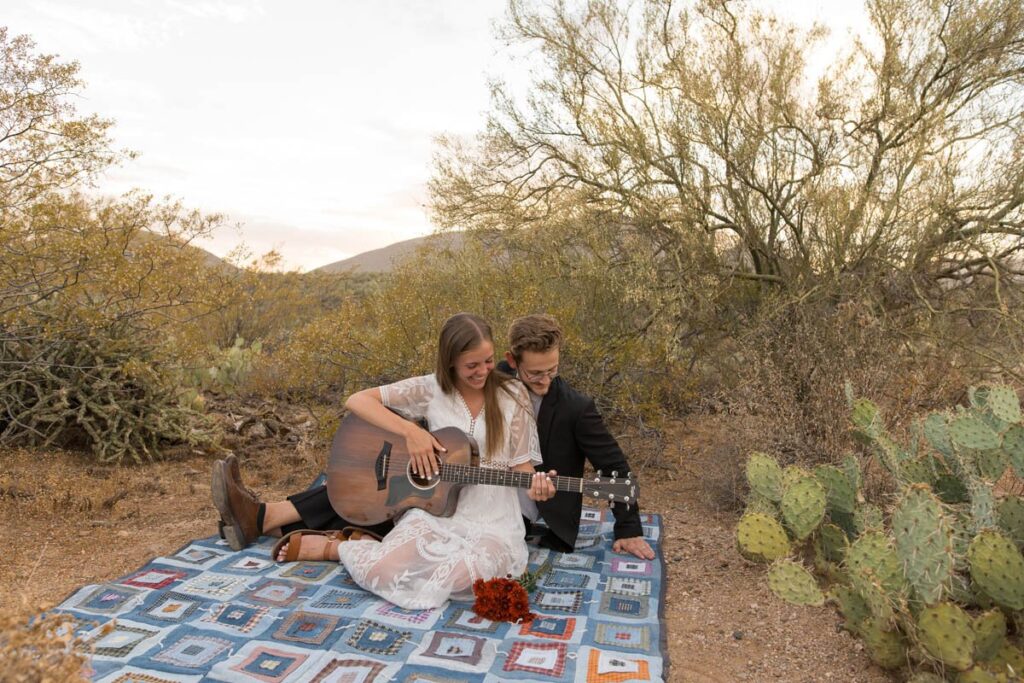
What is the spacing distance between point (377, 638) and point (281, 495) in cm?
251

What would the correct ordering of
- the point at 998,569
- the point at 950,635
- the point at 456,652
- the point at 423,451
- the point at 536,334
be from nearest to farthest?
the point at 950,635 → the point at 998,569 → the point at 456,652 → the point at 423,451 → the point at 536,334

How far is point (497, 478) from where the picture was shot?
3.36 m

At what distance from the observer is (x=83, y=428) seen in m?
5.87

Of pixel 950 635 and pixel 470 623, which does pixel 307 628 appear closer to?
pixel 470 623

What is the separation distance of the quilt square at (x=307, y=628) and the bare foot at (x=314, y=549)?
564 millimetres

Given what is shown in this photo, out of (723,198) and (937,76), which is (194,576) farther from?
(937,76)

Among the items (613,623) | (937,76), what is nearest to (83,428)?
(613,623)

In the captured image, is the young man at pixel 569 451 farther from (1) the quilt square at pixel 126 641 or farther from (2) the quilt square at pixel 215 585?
(1) the quilt square at pixel 126 641

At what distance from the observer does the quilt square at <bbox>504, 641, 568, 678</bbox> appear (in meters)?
2.77

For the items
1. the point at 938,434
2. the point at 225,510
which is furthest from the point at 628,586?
the point at 225,510

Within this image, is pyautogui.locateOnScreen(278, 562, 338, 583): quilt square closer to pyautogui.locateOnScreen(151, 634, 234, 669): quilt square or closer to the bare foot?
the bare foot

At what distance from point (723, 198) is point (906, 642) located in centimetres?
493

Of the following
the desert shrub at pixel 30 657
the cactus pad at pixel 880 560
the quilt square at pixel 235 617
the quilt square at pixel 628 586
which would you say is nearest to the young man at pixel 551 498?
the quilt square at pixel 628 586

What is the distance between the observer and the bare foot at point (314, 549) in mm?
3705
